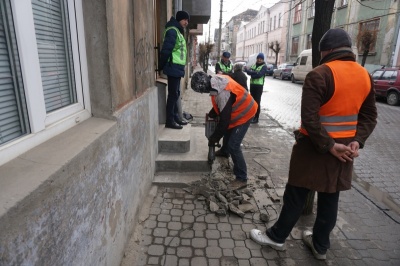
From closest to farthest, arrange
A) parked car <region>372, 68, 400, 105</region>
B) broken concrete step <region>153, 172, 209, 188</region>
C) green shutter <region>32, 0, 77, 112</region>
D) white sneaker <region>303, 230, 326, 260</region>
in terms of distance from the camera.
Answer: green shutter <region>32, 0, 77, 112</region> < white sneaker <region>303, 230, 326, 260</region> < broken concrete step <region>153, 172, 209, 188</region> < parked car <region>372, 68, 400, 105</region>

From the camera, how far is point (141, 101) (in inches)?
119

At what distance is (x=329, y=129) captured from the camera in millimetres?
2193

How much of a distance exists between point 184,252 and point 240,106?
1.88m

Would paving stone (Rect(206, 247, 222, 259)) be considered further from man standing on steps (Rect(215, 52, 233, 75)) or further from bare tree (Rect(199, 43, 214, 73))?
bare tree (Rect(199, 43, 214, 73))

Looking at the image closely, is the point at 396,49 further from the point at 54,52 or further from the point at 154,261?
the point at 54,52

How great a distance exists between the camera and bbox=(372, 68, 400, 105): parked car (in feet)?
36.4

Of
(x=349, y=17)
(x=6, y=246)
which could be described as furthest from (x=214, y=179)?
(x=349, y=17)

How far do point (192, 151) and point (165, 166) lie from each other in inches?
22.6

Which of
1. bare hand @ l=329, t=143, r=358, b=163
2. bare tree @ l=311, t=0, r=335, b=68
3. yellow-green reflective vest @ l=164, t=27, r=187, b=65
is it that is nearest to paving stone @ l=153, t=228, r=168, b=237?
bare hand @ l=329, t=143, r=358, b=163

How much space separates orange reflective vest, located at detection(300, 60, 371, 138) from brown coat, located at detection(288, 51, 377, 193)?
0.05 m

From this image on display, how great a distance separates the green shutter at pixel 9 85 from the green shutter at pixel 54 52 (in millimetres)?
233

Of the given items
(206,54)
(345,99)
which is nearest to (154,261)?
(345,99)

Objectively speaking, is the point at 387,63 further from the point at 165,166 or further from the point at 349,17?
the point at 165,166

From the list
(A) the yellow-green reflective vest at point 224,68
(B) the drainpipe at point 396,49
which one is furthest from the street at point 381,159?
(B) the drainpipe at point 396,49
